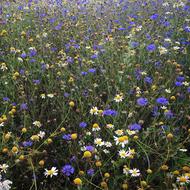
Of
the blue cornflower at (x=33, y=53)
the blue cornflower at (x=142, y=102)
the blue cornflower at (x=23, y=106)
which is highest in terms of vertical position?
the blue cornflower at (x=33, y=53)

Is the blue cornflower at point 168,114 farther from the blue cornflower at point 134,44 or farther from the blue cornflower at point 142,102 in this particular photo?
the blue cornflower at point 134,44

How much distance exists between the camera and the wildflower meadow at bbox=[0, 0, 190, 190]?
80.6 inches

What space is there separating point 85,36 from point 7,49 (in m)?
0.86

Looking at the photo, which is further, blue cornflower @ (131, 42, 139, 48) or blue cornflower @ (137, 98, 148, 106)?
blue cornflower @ (131, 42, 139, 48)

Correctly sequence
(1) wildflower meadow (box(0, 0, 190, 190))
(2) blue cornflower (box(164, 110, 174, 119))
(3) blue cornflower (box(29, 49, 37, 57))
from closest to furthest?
(1) wildflower meadow (box(0, 0, 190, 190)) → (2) blue cornflower (box(164, 110, 174, 119)) → (3) blue cornflower (box(29, 49, 37, 57))

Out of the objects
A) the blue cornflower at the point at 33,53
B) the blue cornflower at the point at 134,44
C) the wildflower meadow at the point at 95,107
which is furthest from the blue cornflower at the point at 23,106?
the blue cornflower at the point at 134,44

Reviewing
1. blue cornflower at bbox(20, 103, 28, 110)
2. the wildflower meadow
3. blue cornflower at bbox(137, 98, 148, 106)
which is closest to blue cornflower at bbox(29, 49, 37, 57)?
the wildflower meadow

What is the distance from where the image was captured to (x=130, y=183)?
2080 millimetres

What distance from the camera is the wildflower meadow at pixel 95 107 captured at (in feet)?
6.72

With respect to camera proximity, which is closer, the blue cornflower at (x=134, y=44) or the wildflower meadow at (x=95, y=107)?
the wildflower meadow at (x=95, y=107)

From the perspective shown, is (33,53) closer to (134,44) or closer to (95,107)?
(134,44)

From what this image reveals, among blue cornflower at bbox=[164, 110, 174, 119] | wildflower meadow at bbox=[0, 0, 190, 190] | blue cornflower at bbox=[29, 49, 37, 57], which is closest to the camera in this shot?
wildflower meadow at bbox=[0, 0, 190, 190]

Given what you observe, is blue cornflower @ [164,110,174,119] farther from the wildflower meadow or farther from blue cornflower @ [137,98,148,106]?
blue cornflower @ [137,98,148,106]

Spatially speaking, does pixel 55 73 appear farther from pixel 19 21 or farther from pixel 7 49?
pixel 19 21
